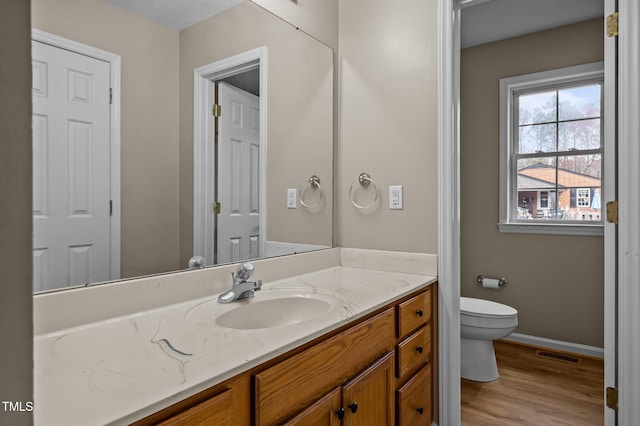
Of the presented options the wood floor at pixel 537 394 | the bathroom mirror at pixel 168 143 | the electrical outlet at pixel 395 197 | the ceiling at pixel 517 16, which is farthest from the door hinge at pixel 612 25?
the wood floor at pixel 537 394

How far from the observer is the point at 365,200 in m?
2.00

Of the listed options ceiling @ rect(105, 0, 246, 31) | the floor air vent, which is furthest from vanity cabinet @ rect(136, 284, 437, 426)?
the floor air vent

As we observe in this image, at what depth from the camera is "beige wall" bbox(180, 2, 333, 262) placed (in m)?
1.32

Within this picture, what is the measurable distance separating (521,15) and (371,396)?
2911mm

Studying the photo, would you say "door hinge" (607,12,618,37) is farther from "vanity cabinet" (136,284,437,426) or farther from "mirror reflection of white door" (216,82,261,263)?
"mirror reflection of white door" (216,82,261,263)

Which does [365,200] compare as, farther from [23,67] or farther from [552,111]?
[552,111]

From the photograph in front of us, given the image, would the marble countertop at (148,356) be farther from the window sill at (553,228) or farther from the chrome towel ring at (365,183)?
the window sill at (553,228)

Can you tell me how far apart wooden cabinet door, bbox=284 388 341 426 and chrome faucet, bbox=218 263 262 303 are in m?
0.46

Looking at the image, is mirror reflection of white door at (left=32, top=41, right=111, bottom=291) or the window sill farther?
the window sill

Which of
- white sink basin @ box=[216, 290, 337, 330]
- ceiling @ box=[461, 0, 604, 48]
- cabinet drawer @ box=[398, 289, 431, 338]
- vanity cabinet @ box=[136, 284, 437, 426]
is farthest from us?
ceiling @ box=[461, 0, 604, 48]

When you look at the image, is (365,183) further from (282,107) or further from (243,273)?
(243,273)

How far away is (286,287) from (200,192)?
0.51 metres

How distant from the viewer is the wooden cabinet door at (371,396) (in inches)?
44.3

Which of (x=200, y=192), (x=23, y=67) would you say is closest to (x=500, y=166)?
(x=200, y=192)
